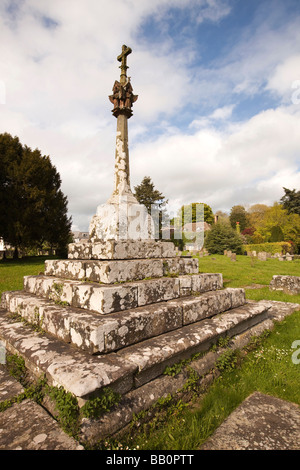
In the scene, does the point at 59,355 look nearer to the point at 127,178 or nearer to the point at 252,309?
the point at 252,309

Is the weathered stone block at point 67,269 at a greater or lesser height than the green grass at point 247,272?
greater

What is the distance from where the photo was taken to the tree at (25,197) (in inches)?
750

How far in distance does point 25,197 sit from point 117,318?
20.9 m

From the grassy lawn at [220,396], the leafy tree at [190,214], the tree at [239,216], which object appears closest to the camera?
the grassy lawn at [220,396]

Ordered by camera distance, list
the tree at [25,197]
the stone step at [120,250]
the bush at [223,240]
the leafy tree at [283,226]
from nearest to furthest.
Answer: the stone step at [120,250] → the tree at [25,197] → the bush at [223,240] → the leafy tree at [283,226]

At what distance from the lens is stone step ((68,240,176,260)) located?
335 cm

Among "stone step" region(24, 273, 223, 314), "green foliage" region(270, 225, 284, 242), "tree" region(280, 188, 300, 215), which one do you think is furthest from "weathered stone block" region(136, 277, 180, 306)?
"tree" region(280, 188, 300, 215)

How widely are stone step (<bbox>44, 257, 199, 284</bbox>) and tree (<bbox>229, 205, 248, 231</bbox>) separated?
57.5 m

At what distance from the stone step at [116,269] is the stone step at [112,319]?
48cm

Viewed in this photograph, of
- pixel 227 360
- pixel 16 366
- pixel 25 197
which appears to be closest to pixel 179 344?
pixel 227 360

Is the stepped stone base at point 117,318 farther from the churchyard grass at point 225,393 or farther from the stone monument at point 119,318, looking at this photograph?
the churchyard grass at point 225,393

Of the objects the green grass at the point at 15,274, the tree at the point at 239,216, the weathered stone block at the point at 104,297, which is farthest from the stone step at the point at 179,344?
the tree at the point at 239,216

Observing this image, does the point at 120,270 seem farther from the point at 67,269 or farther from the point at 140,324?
the point at 67,269

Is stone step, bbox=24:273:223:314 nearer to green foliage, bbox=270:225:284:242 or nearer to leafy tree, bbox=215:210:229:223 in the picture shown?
green foliage, bbox=270:225:284:242
